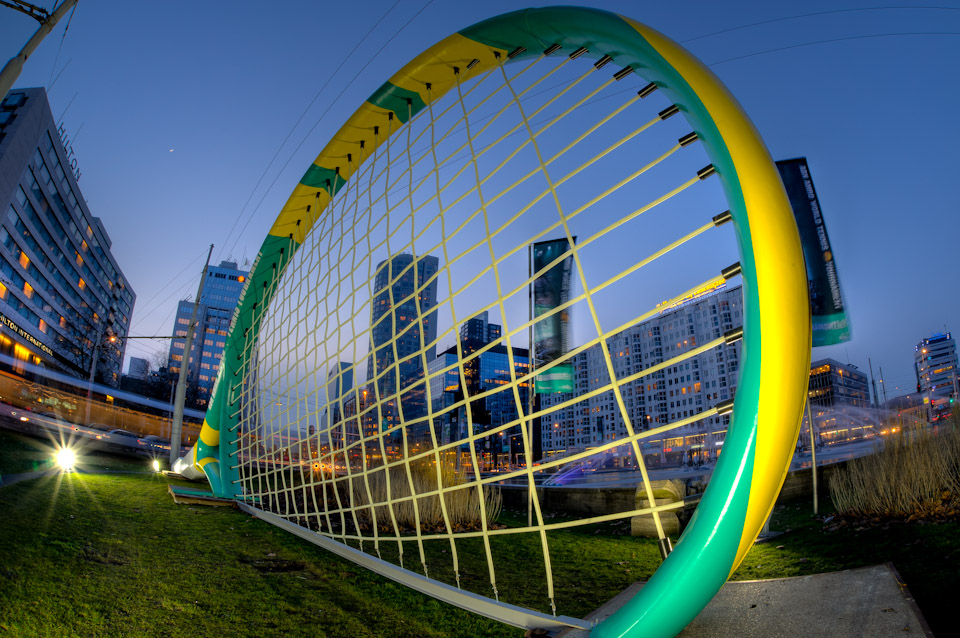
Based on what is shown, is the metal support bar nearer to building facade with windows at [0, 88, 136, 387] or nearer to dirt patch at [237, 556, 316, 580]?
dirt patch at [237, 556, 316, 580]

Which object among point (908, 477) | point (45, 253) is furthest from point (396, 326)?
point (45, 253)

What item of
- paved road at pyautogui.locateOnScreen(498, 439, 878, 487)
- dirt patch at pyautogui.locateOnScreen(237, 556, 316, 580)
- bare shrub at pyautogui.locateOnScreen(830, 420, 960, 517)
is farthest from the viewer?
paved road at pyautogui.locateOnScreen(498, 439, 878, 487)

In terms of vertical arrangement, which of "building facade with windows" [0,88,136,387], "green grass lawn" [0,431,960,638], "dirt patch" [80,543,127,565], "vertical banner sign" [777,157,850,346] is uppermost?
"building facade with windows" [0,88,136,387]

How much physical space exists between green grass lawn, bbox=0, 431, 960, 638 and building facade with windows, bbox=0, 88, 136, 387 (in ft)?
116

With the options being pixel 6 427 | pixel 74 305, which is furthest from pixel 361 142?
pixel 74 305

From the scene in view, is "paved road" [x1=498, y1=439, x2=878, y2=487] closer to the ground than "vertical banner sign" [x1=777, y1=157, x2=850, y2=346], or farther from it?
closer to the ground

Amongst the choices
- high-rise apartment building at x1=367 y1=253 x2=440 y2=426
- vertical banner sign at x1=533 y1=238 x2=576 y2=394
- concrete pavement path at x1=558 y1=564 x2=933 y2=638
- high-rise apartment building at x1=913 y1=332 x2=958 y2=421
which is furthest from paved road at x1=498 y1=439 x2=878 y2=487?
high-rise apartment building at x1=913 y1=332 x2=958 y2=421

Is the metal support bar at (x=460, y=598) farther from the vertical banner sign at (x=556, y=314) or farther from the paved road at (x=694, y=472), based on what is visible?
the vertical banner sign at (x=556, y=314)

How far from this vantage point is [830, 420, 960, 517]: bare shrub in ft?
10.9

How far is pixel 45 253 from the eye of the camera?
43250 mm

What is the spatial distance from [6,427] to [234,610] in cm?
1658

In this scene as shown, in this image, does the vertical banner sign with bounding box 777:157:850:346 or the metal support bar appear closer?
the metal support bar

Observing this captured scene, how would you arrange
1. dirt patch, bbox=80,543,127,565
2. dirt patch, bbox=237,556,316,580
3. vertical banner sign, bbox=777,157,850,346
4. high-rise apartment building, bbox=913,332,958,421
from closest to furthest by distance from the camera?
dirt patch, bbox=80,543,127,565 → dirt patch, bbox=237,556,316,580 → vertical banner sign, bbox=777,157,850,346 → high-rise apartment building, bbox=913,332,958,421

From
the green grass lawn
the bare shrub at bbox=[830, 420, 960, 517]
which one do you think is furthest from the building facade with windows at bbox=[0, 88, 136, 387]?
the bare shrub at bbox=[830, 420, 960, 517]
